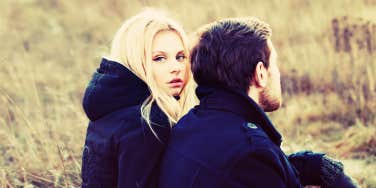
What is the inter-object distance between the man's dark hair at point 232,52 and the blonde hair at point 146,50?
0.56 metres

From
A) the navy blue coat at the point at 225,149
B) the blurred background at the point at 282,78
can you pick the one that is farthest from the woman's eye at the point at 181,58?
the blurred background at the point at 282,78

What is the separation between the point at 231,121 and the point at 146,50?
947 millimetres

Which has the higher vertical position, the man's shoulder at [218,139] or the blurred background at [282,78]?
the man's shoulder at [218,139]

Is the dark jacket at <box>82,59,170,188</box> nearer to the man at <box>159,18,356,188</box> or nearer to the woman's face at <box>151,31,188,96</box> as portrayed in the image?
the woman's face at <box>151,31,188,96</box>

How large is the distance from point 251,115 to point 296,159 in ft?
1.96

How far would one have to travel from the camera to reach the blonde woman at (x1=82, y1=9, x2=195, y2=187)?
118 inches

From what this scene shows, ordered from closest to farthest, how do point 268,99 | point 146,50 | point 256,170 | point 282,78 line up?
point 256,170 → point 268,99 → point 146,50 → point 282,78

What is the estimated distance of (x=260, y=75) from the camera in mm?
2658

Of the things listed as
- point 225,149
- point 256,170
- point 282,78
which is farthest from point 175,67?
point 282,78

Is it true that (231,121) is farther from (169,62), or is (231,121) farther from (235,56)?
(169,62)

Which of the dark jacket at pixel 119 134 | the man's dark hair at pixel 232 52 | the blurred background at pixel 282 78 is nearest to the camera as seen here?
the man's dark hair at pixel 232 52

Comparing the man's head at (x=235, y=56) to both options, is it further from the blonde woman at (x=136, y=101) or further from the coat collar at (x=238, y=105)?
the blonde woman at (x=136, y=101)

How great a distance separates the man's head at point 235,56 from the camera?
8.54 ft

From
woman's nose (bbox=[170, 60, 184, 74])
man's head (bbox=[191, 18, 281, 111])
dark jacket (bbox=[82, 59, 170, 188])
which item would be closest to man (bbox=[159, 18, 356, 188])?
man's head (bbox=[191, 18, 281, 111])
